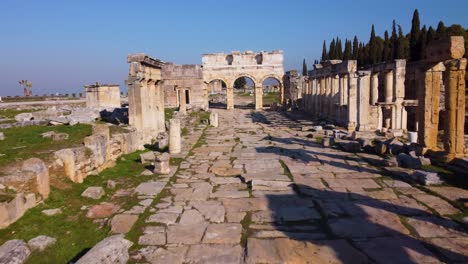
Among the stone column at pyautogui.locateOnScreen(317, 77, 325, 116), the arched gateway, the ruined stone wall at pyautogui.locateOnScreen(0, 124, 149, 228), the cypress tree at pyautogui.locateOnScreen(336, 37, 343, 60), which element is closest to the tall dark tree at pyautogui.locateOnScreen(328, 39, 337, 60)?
the cypress tree at pyautogui.locateOnScreen(336, 37, 343, 60)

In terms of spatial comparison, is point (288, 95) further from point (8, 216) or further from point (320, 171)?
point (8, 216)

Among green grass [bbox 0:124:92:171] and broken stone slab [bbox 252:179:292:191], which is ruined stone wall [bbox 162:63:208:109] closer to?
green grass [bbox 0:124:92:171]

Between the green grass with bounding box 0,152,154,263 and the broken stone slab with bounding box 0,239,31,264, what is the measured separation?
0.35 feet

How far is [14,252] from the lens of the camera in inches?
169

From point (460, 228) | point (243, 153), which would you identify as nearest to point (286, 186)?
point (460, 228)

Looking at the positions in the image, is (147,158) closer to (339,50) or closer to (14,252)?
(14,252)

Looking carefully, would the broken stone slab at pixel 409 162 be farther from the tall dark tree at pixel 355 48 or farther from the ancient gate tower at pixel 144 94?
the tall dark tree at pixel 355 48

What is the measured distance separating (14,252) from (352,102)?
1478 centimetres

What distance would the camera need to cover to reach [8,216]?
16.7 feet

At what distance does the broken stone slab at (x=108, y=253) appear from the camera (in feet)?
13.5

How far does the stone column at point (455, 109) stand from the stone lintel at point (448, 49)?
188 millimetres

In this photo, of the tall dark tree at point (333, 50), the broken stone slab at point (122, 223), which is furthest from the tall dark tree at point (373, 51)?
the broken stone slab at point (122, 223)

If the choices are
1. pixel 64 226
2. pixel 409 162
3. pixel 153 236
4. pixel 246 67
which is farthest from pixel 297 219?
pixel 246 67

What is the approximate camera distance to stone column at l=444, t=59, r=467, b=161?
29.8 ft
